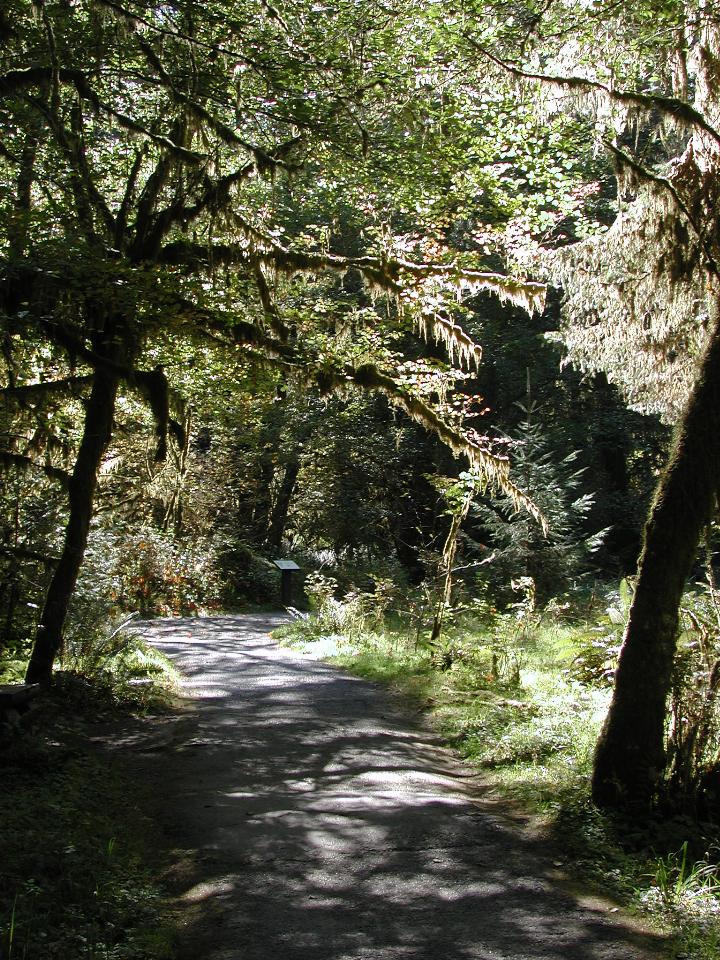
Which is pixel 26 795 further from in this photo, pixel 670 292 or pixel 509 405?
pixel 509 405

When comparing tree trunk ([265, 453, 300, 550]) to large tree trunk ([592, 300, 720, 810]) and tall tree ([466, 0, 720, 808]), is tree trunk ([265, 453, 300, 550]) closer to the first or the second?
tall tree ([466, 0, 720, 808])

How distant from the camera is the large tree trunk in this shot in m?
6.00

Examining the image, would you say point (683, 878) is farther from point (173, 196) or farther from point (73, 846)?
point (173, 196)

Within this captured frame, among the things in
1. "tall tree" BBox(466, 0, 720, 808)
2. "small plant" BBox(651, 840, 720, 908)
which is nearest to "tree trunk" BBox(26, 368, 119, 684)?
"tall tree" BBox(466, 0, 720, 808)

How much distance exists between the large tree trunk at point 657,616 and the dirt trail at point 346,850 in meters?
0.84

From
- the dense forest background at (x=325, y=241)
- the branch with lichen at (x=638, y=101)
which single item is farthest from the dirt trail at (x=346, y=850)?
the branch with lichen at (x=638, y=101)

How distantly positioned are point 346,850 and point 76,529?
553 cm

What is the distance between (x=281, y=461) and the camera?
25.0 meters

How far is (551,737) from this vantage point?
25.3 feet

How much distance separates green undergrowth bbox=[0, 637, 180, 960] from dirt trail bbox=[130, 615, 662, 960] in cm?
26

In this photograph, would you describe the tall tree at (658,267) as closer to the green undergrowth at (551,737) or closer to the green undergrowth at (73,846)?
the green undergrowth at (551,737)

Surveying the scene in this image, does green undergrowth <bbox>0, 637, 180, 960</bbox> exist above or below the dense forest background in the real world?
below

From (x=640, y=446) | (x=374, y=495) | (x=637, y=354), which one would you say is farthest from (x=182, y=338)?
(x=640, y=446)

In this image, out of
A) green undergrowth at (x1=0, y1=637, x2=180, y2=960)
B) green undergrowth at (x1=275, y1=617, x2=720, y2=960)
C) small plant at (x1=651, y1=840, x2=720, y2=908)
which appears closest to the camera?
green undergrowth at (x1=0, y1=637, x2=180, y2=960)
